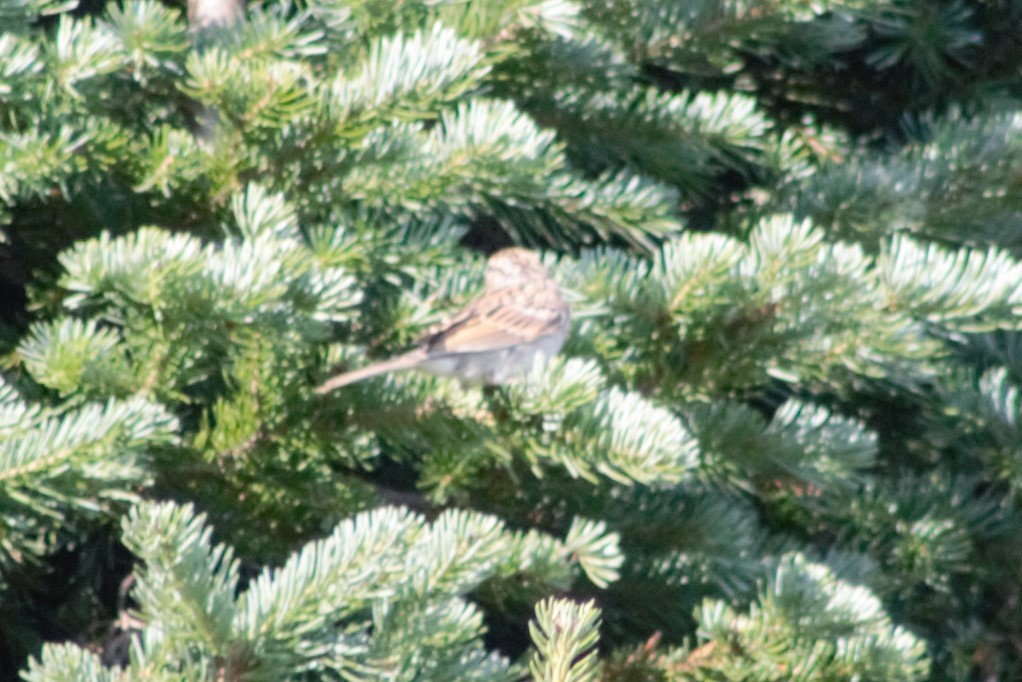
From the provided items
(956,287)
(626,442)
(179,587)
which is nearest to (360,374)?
(626,442)

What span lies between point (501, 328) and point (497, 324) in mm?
27

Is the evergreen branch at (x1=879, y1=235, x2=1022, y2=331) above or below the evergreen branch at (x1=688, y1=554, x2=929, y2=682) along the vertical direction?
above

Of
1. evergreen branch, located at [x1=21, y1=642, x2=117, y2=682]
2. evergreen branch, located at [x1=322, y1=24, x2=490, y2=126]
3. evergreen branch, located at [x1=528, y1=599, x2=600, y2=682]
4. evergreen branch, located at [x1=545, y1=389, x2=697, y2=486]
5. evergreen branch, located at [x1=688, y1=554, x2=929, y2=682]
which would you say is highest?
evergreen branch, located at [x1=322, y1=24, x2=490, y2=126]

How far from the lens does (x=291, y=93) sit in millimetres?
1792

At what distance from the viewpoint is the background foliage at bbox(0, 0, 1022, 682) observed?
1656 mm

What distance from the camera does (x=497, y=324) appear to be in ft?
8.73

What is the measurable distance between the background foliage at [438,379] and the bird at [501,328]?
6cm

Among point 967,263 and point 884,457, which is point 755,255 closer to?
point 967,263

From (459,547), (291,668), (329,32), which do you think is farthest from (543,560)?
(329,32)

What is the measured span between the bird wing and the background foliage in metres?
0.07

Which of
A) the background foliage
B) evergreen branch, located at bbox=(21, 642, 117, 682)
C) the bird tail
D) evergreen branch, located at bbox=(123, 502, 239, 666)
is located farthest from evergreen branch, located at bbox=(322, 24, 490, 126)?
evergreen branch, located at bbox=(21, 642, 117, 682)

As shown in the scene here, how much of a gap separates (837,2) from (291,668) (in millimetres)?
1324

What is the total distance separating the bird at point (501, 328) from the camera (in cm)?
224

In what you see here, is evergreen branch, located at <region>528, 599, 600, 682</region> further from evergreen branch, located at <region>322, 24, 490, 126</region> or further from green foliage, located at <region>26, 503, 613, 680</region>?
evergreen branch, located at <region>322, 24, 490, 126</region>
